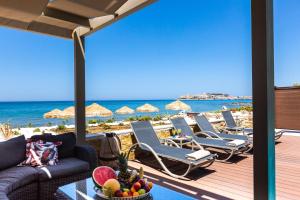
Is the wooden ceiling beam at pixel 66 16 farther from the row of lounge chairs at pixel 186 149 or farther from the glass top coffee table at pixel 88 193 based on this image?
the glass top coffee table at pixel 88 193

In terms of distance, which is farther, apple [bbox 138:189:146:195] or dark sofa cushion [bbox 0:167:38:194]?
dark sofa cushion [bbox 0:167:38:194]

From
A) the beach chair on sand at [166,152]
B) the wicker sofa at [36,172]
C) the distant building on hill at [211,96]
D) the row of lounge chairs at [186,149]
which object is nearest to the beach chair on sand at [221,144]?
the row of lounge chairs at [186,149]

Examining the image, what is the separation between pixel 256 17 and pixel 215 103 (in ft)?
123

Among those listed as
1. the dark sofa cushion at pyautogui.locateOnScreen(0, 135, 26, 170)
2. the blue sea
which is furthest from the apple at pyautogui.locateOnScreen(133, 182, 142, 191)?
the blue sea

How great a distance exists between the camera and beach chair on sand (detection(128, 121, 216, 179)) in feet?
11.7

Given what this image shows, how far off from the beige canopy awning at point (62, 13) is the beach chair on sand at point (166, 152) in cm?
206

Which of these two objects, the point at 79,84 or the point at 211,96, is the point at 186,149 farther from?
the point at 211,96

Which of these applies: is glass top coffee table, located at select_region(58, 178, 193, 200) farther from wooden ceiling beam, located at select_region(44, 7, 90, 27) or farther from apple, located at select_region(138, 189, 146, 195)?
wooden ceiling beam, located at select_region(44, 7, 90, 27)

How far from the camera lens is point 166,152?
4.07 metres

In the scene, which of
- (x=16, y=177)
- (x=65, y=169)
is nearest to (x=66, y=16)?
(x=65, y=169)

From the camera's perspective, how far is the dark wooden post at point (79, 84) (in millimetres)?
4383

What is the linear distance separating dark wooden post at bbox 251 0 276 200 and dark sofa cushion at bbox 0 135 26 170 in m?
2.83

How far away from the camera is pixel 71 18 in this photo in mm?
3580

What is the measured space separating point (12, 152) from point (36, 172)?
466 millimetres
